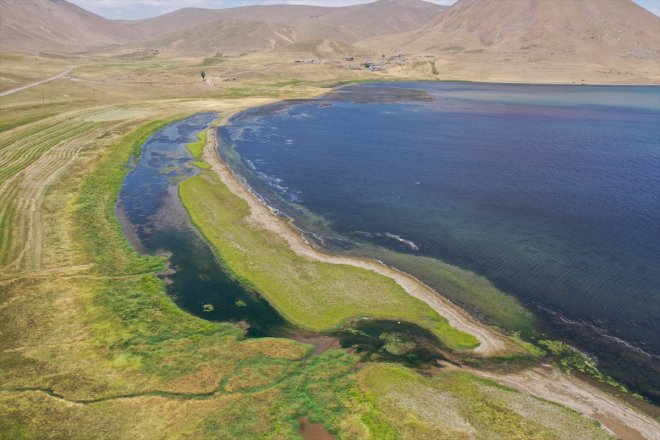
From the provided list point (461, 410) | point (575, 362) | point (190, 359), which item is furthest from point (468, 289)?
point (190, 359)

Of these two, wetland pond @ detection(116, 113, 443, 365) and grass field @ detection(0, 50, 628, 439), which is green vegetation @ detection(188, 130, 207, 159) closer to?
wetland pond @ detection(116, 113, 443, 365)

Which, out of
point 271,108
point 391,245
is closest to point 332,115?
point 271,108

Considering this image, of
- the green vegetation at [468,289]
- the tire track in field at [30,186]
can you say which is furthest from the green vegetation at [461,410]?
the tire track in field at [30,186]

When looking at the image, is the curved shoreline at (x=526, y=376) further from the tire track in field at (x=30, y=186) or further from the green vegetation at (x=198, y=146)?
the green vegetation at (x=198, y=146)

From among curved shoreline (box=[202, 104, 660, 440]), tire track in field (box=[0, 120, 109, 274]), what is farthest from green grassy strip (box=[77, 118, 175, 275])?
curved shoreline (box=[202, 104, 660, 440])

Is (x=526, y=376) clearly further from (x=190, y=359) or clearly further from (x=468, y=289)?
(x=190, y=359)
